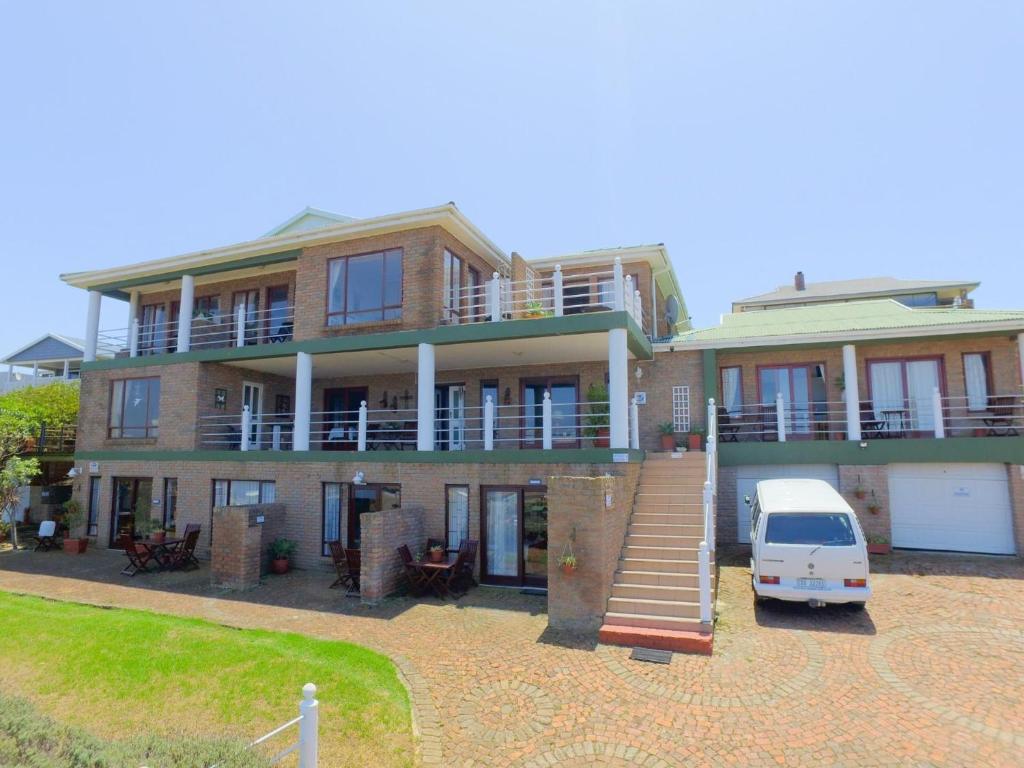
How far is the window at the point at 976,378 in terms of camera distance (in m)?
15.0

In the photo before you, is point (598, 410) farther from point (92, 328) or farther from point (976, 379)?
point (92, 328)

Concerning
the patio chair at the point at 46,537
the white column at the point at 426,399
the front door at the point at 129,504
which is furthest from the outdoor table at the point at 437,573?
the patio chair at the point at 46,537

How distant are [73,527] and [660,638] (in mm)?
18002

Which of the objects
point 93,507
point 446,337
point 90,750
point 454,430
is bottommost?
point 90,750

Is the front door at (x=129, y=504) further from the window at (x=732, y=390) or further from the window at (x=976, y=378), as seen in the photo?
the window at (x=976, y=378)

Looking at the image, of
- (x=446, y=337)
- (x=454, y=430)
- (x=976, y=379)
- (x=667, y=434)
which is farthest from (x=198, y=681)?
(x=976, y=379)

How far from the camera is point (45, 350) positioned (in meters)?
35.5

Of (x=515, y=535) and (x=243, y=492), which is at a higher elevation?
(x=243, y=492)

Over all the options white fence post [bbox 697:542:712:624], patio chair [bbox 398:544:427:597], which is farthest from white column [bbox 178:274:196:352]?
white fence post [bbox 697:542:712:624]

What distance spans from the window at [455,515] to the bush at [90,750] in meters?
7.35

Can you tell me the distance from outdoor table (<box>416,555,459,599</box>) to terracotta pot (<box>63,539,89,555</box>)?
11966mm

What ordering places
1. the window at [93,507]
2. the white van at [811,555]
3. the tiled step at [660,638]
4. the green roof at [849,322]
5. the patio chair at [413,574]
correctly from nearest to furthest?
the tiled step at [660,638] → the white van at [811,555] → the patio chair at [413,574] → the green roof at [849,322] → the window at [93,507]

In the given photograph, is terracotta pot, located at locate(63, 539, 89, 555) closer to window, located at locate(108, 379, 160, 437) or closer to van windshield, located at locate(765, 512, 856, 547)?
window, located at locate(108, 379, 160, 437)

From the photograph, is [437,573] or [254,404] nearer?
[437,573]
